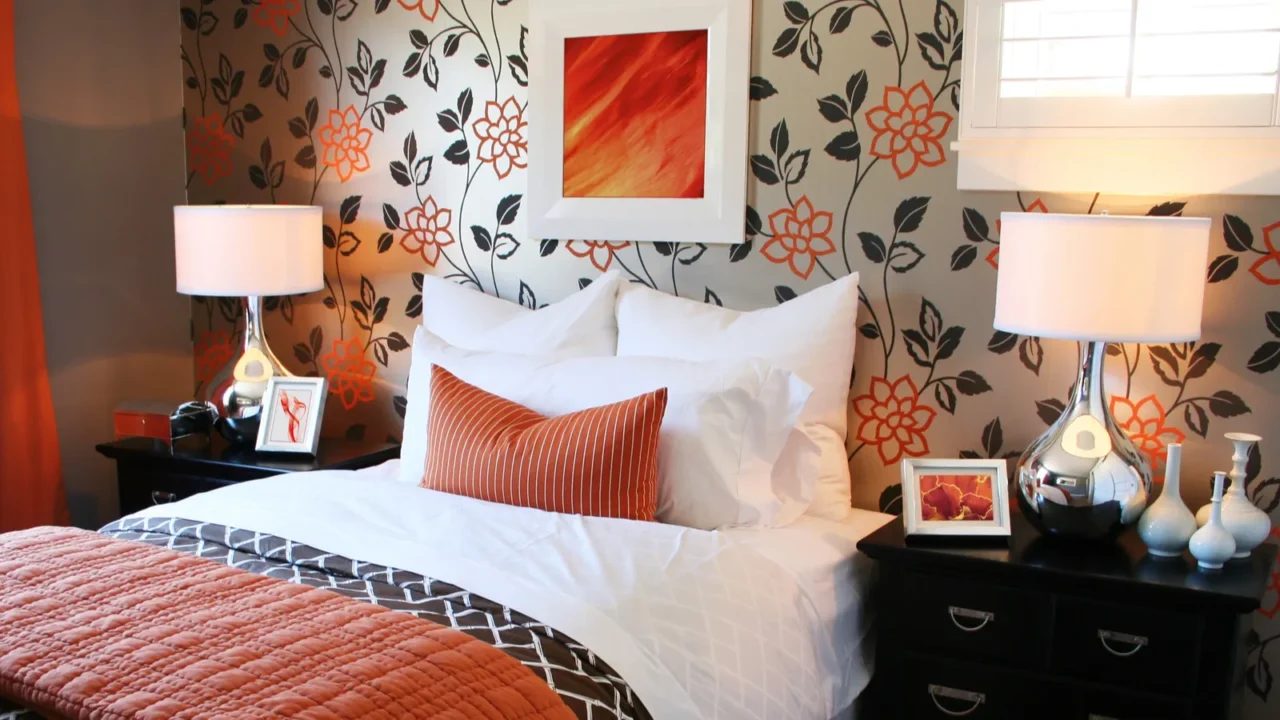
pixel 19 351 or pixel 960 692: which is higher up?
pixel 19 351

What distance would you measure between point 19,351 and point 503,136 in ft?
4.83

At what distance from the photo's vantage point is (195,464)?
3.03 metres

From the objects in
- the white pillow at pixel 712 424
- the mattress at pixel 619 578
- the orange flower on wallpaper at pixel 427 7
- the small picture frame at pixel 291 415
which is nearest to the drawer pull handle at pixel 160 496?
the small picture frame at pixel 291 415

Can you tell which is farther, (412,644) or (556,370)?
(556,370)

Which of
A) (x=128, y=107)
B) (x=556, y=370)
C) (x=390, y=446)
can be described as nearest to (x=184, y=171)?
(x=128, y=107)

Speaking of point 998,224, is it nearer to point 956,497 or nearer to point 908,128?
point 908,128

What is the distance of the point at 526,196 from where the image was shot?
3080 millimetres

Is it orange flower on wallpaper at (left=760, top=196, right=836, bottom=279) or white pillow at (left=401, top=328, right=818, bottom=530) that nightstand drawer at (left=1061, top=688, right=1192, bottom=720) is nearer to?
white pillow at (left=401, top=328, right=818, bottom=530)

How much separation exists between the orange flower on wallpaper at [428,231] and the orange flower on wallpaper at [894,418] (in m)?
1.29

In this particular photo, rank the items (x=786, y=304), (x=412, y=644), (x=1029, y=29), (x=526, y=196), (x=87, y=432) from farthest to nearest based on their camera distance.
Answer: (x=87, y=432)
(x=526, y=196)
(x=786, y=304)
(x=1029, y=29)
(x=412, y=644)

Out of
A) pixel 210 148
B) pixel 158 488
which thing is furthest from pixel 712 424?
pixel 210 148

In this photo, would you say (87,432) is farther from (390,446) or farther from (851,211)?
(851,211)

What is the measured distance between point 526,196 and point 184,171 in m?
1.30

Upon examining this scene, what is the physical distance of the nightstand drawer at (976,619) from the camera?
2.13m
